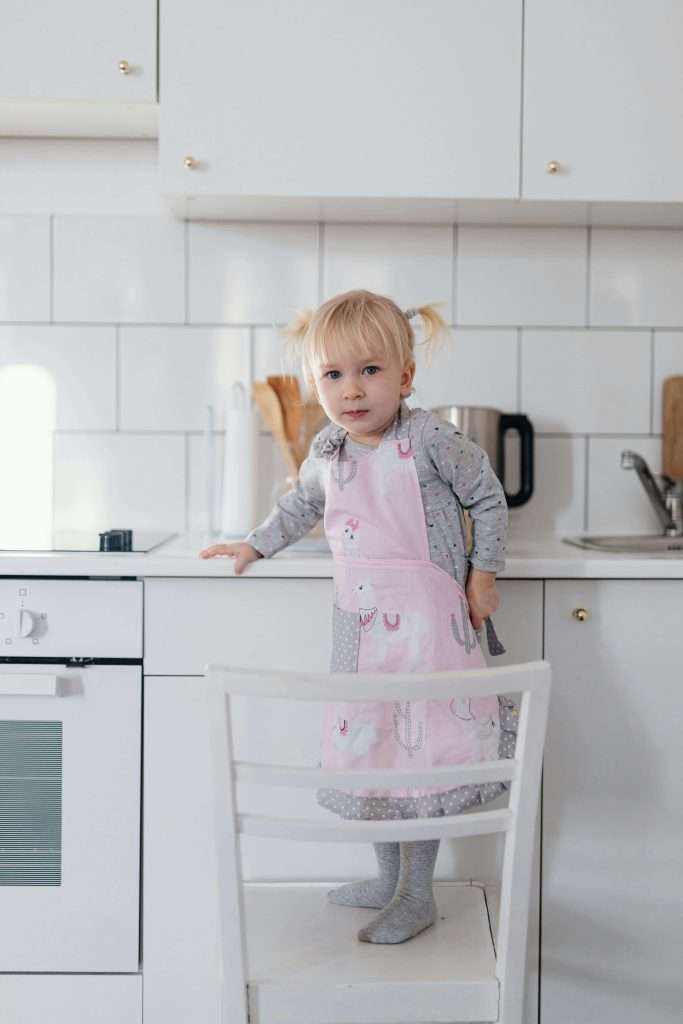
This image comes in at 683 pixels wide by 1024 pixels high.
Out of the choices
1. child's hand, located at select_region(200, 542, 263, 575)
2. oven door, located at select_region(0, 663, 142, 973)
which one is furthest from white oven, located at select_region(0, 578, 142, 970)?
child's hand, located at select_region(200, 542, 263, 575)

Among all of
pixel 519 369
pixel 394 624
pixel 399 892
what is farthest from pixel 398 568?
pixel 519 369

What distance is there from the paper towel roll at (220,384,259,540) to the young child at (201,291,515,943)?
1.15 feet

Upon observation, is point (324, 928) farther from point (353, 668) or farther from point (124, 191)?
point (124, 191)

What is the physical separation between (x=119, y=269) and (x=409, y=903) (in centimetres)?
124

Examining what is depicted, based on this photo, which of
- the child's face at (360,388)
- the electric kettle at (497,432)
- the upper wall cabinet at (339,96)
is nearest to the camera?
the child's face at (360,388)

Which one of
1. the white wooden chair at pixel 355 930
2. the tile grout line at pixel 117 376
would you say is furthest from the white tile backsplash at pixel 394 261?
the white wooden chair at pixel 355 930

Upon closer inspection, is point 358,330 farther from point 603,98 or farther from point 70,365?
point 70,365

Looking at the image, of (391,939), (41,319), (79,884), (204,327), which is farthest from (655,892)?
(41,319)

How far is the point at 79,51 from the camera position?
1.64 metres

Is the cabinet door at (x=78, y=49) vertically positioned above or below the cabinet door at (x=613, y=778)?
above

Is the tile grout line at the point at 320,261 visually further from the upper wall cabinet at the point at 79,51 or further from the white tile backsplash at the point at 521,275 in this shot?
the upper wall cabinet at the point at 79,51

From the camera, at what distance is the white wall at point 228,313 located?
1931 millimetres

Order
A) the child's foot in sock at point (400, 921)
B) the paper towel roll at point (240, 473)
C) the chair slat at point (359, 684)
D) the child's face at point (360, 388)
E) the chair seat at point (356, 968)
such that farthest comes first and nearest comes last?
the paper towel roll at point (240, 473)
the child's face at point (360, 388)
the child's foot in sock at point (400, 921)
the chair seat at point (356, 968)
the chair slat at point (359, 684)

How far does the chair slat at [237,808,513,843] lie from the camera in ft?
3.31
